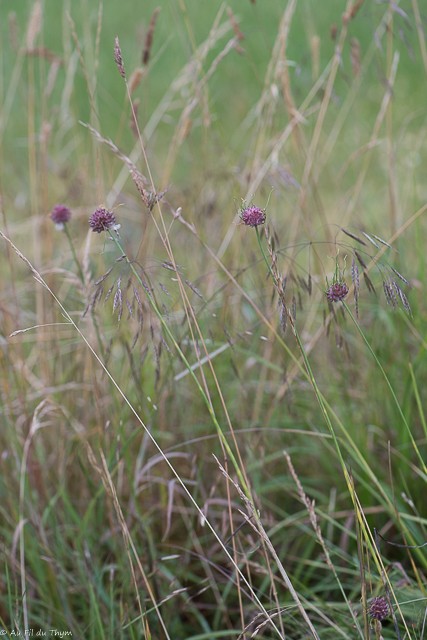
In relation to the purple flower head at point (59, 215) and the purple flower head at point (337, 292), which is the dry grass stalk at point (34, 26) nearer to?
the purple flower head at point (59, 215)

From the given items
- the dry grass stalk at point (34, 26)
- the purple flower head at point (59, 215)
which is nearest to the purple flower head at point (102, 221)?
the purple flower head at point (59, 215)

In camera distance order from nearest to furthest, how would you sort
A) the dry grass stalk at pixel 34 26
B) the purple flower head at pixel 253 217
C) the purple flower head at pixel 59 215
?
the purple flower head at pixel 253 217 → the purple flower head at pixel 59 215 → the dry grass stalk at pixel 34 26

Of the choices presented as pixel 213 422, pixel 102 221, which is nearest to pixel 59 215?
pixel 102 221

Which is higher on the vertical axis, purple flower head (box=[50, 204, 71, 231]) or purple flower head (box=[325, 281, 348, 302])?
purple flower head (box=[50, 204, 71, 231])

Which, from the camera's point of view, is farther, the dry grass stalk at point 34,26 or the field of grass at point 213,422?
the dry grass stalk at point 34,26

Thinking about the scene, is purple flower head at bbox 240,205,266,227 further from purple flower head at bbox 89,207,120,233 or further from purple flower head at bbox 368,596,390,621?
purple flower head at bbox 368,596,390,621

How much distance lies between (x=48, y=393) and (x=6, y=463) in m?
0.17

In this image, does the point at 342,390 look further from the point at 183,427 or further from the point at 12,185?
the point at 12,185

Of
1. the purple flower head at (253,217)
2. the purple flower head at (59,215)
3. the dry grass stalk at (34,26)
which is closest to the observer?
the purple flower head at (253,217)

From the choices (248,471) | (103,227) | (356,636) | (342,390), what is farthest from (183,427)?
(103,227)

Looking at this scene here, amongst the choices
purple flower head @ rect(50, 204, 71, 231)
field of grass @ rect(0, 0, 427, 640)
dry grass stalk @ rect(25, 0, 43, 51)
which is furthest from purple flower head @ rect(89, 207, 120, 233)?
dry grass stalk @ rect(25, 0, 43, 51)

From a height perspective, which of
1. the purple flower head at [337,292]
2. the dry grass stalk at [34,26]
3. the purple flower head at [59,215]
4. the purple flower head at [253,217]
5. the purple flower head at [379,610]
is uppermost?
the dry grass stalk at [34,26]

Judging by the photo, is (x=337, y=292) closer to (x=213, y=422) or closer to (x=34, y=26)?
(x=213, y=422)

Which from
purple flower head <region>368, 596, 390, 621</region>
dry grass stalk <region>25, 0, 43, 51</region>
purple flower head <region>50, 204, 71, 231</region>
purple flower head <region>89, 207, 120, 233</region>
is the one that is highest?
dry grass stalk <region>25, 0, 43, 51</region>
